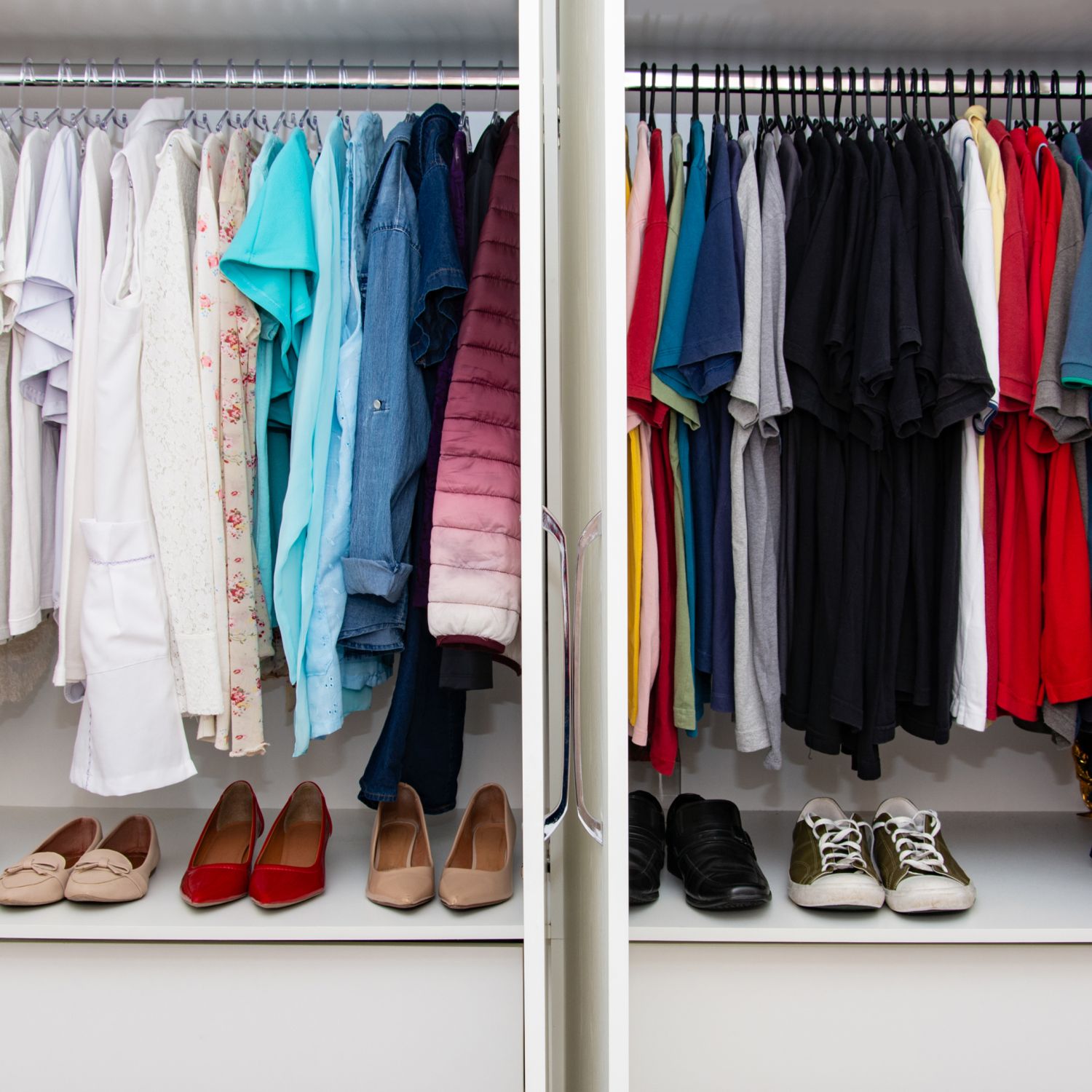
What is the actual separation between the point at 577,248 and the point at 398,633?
586mm

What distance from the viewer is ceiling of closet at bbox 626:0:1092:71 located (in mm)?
1230

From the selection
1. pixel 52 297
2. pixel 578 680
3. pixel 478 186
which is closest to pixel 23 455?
pixel 52 297

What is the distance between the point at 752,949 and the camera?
1.10 meters

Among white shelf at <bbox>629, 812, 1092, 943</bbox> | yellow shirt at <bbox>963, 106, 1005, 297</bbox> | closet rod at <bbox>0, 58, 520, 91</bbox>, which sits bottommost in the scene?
white shelf at <bbox>629, 812, 1092, 943</bbox>

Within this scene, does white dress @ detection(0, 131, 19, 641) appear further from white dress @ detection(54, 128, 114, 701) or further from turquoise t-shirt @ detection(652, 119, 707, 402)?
turquoise t-shirt @ detection(652, 119, 707, 402)

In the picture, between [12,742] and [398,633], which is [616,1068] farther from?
[12,742]

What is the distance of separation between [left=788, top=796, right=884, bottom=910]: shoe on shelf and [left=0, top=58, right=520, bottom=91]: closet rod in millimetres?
1284

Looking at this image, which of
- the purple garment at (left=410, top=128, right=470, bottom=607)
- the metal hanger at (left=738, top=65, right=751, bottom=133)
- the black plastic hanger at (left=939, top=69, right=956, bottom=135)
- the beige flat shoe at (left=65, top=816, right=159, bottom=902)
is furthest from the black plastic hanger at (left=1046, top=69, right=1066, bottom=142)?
the beige flat shoe at (left=65, top=816, right=159, bottom=902)

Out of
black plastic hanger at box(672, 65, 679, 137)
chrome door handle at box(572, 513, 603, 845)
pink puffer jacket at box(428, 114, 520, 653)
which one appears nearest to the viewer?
chrome door handle at box(572, 513, 603, 845)

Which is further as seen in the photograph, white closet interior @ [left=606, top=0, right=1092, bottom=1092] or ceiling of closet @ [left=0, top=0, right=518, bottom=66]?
ceiling of closet @ [left=0, top=0, right=518, bottom=66]

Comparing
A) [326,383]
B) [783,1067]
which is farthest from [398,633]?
[783,1067]

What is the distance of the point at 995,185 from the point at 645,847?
1117 mm

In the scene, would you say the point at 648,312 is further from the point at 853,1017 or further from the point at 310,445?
the point at 853,1017

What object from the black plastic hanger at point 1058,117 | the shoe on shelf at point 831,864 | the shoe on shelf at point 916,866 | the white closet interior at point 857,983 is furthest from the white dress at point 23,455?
the black plastic hanger at point 1058,117
